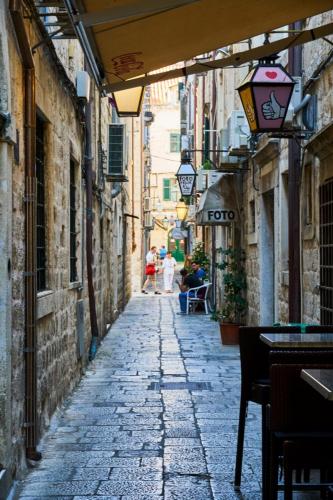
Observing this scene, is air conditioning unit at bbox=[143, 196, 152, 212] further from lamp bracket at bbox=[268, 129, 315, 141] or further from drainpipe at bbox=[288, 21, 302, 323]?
lamp bracket at bbox=[268, 129, 315, 141]

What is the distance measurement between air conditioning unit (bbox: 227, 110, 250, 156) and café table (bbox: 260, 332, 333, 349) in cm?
765

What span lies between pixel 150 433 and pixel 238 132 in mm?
6391

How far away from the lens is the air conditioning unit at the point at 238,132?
40.2ft

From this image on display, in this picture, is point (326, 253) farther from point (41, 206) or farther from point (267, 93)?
point (41, 206)

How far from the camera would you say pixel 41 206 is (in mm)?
7387

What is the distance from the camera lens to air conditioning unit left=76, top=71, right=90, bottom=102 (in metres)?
9.62

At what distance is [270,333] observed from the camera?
5172mm

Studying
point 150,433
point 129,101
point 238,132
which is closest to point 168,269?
point 238,132

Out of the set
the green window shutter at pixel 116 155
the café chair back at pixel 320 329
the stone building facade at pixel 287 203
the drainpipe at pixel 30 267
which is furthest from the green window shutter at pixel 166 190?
the café chair back at pixel 320 329

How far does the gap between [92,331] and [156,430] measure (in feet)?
16.5

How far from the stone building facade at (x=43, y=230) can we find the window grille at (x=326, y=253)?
2593 mm

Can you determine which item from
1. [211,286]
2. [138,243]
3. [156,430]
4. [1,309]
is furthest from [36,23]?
[138,243]

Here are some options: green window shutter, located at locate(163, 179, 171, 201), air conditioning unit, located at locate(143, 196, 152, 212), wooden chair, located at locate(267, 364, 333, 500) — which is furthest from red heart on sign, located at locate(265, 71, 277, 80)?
green window shutter, located at locate(163, 179, 171, 201)

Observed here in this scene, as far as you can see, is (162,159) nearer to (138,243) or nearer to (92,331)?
(138,243)
